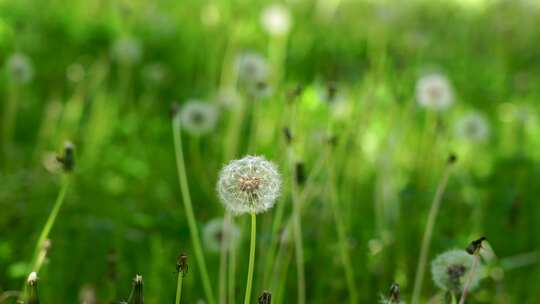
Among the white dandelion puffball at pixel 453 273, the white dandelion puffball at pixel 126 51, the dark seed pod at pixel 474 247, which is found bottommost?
the dark seed pod at pixel 474 247

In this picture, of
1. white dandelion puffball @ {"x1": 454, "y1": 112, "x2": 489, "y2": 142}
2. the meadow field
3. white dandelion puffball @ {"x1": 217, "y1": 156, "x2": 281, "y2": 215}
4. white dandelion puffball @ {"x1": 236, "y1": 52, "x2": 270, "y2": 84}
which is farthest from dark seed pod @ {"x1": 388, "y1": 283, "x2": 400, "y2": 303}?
white dandelion puffball @ {"x1": 454, "y1": 112, "x2": 489, "y2": 142}

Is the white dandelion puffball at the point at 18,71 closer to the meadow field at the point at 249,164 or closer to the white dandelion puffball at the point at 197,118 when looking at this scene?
the meadow field at the point at 249,164

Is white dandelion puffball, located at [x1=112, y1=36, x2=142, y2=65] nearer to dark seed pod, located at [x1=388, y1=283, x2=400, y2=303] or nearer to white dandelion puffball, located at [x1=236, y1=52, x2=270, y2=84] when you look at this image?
white dandelion puffball, located at [x1=236, y1=52, x2=270, y2=84]

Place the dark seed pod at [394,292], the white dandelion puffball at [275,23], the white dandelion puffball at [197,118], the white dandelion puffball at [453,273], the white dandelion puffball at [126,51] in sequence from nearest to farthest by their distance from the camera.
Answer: the dark seed pod at [394,292] → the white dandelion puffball at [453,273] → the white dandelion puffball at [197,118] → the white dandelion puffball at [126,51] → the white dandelion puffball at [275,23]

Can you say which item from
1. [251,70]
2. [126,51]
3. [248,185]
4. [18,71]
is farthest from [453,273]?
[126,51]

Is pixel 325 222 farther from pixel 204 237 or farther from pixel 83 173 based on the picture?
pixel 83 173

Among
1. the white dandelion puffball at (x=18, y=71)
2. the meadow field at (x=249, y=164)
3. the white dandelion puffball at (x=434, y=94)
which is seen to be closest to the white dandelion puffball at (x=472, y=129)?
the meadow field at (x=249, y=164)

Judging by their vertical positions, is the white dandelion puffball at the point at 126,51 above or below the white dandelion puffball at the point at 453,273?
above
